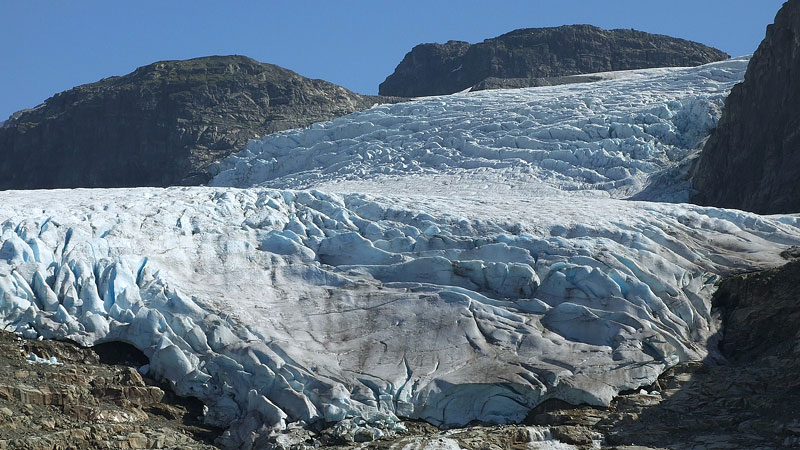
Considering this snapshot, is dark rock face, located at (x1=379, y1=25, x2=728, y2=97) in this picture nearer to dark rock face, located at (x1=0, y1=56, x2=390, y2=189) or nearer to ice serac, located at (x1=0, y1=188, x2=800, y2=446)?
dark rock face, located at (x1=0, y1=56, x2=390, y2=189)

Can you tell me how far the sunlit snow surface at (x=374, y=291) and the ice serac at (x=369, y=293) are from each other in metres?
0.04

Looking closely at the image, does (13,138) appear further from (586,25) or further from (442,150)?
(586,25)

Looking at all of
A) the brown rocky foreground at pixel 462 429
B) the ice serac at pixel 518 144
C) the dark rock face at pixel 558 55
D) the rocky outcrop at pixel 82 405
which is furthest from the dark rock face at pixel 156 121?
the brown rocky foreground at pixel 462 429

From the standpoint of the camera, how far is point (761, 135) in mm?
35125

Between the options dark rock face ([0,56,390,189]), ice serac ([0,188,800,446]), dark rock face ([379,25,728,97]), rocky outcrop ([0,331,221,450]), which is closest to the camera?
rocky outcrop ([0,331,221,450])

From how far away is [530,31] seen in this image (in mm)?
82000

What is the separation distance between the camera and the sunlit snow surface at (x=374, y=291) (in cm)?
1936

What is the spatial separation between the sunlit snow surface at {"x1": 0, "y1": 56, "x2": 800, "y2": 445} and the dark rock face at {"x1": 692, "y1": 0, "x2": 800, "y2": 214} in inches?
306

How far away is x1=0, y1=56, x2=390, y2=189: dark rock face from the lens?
57.4m

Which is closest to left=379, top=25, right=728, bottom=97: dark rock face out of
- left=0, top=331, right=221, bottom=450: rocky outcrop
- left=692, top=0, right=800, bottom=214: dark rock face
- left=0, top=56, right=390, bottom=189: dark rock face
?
left=0, top=56, right=390, bottom=189: dark rock face

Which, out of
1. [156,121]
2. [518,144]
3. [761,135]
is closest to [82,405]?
[761,135]

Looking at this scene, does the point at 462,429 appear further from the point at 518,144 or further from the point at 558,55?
the point at 558,55

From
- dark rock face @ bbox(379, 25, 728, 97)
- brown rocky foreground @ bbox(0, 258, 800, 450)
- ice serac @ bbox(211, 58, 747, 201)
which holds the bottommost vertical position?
brown rocky foreground @ bbox(0, 258, 800, 450)

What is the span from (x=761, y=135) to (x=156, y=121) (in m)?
34.1
